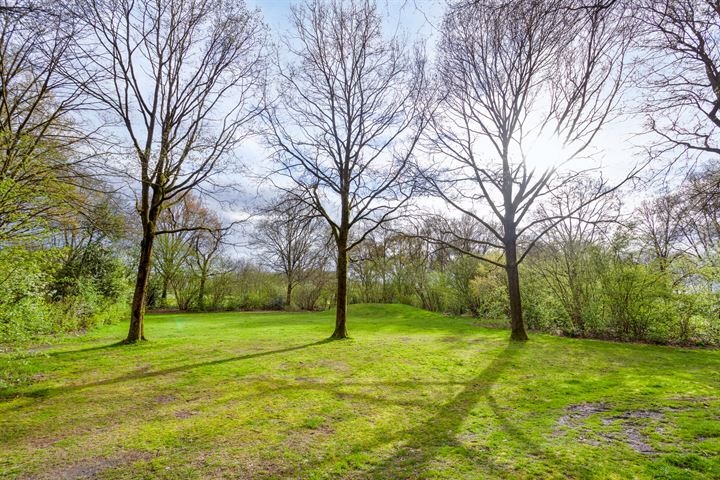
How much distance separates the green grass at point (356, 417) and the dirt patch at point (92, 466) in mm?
18

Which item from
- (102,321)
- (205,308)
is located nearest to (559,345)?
(102,321)

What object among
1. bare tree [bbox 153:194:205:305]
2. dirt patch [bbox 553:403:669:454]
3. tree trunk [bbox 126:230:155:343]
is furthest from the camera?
bare tree [bbox 153:194:205:305]

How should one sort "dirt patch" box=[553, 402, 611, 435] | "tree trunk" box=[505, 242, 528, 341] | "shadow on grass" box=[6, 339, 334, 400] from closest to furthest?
"dirt patch" box=[553, 402, 611, 435]
"shadow on grass" box=[6, 339, 334, 400]
"tree trunk" box=[505, 242, 528, 341]

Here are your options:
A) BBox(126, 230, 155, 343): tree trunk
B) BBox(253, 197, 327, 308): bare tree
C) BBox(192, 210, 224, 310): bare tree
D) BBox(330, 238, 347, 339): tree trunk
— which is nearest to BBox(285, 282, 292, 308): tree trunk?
BBox(253, 197, 327, 308): bare tree

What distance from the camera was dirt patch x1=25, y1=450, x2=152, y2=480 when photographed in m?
2.94

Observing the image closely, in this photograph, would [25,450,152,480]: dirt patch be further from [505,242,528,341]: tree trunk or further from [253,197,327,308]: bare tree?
[253,197,327,308]: bare tree

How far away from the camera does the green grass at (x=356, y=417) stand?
10.1ft

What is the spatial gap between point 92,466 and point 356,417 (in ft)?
9.40

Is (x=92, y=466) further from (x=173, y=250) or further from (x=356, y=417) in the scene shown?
(x=173, y=250)

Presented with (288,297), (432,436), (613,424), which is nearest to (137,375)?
(432,436)

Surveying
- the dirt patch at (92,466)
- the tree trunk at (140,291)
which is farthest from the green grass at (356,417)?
the tree trunk at (140,291)

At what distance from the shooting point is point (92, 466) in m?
3.10

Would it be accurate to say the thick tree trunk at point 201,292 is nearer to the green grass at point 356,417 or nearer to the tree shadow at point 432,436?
the green grass at point 356,417

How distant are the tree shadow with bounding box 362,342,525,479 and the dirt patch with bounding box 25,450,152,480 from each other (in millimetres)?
2374
